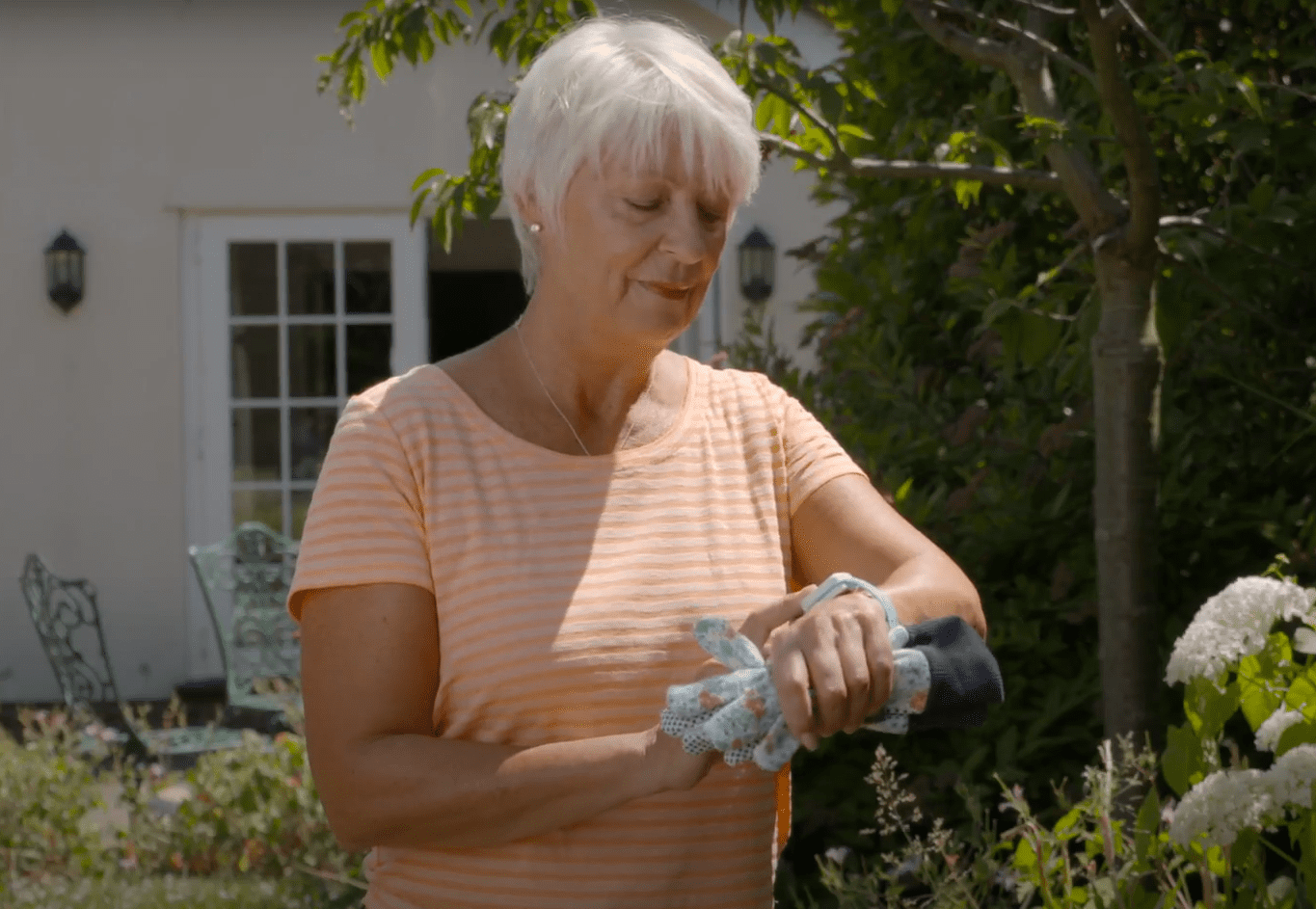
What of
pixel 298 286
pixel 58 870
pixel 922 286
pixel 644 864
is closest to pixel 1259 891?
pixel 644 864

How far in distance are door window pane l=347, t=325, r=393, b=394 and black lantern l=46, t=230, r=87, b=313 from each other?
51.9 inches

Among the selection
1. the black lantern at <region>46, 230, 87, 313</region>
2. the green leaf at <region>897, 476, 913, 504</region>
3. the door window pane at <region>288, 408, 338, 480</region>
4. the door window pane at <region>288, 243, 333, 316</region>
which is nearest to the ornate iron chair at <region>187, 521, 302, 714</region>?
the door window pane at <region>288, 408, 338, 480</region>

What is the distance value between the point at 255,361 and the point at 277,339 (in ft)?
0.51

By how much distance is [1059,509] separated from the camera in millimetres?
3271

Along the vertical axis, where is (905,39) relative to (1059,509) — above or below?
above

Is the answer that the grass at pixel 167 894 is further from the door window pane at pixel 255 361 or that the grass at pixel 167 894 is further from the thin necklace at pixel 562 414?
the door window pane at pixel 255 361

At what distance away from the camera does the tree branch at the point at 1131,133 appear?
2.58 metres

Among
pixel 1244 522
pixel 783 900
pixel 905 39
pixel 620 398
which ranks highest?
pixel 905 39

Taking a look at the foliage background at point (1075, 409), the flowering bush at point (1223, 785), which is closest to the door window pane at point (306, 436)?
the foliage background at point (1075, 409)

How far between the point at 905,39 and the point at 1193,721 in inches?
85.6

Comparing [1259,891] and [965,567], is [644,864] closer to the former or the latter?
[1259,891]

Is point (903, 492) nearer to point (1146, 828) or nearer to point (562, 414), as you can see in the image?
point (1146, 828)

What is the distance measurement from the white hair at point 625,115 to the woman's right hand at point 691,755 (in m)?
0.43

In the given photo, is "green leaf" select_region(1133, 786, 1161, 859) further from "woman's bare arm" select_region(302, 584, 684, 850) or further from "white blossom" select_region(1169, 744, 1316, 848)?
"woman's bare arm" select_region(302, 584, 684, 850)
